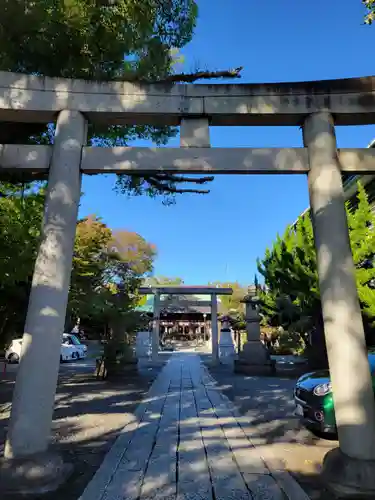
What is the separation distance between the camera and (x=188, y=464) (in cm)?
398

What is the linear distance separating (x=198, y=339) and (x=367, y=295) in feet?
104

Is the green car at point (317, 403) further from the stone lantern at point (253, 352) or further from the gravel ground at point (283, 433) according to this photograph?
the stone lantern at point (253, 352)

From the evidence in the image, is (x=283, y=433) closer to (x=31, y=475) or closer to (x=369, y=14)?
(x=31, y=475)

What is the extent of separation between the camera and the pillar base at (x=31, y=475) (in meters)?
3.15

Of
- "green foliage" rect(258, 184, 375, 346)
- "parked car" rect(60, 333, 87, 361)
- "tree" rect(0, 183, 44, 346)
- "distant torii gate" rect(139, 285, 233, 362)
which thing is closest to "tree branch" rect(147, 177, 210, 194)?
"tree" rect(0, 183, 44, 346)

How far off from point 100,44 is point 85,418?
6.98 meters

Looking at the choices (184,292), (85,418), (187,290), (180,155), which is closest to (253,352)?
(187,290)

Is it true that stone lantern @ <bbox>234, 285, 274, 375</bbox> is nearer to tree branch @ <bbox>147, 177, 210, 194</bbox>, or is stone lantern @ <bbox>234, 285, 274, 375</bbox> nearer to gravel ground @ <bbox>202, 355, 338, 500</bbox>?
gravel ground @ <bbox>202, 355, 338, 500</bbox>

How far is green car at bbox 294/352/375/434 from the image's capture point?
186 inches

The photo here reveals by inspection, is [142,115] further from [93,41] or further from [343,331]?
[343,331]

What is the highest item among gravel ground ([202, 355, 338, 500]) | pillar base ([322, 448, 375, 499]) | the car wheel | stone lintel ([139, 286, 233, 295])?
stone lintel ([139, 286, 233, 295])

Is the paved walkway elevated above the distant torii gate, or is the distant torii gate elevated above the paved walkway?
the distant torii gate

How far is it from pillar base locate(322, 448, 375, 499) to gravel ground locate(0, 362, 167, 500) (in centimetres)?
239

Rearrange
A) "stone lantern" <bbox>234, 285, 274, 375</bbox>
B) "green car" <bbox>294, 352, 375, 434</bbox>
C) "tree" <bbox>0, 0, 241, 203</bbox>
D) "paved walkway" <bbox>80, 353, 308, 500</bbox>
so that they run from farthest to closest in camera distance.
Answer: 1. "stone lantern" <bbox>234, 285, 274, 375</bbox>
2. "tree" <bbox>0, 0, 241, 203</bbox>
3. "green car" <bbox>294, 352, 375, 434</bbox>
4. "paved walkway" <bbox>80, 353, 308, 500</bbox>
